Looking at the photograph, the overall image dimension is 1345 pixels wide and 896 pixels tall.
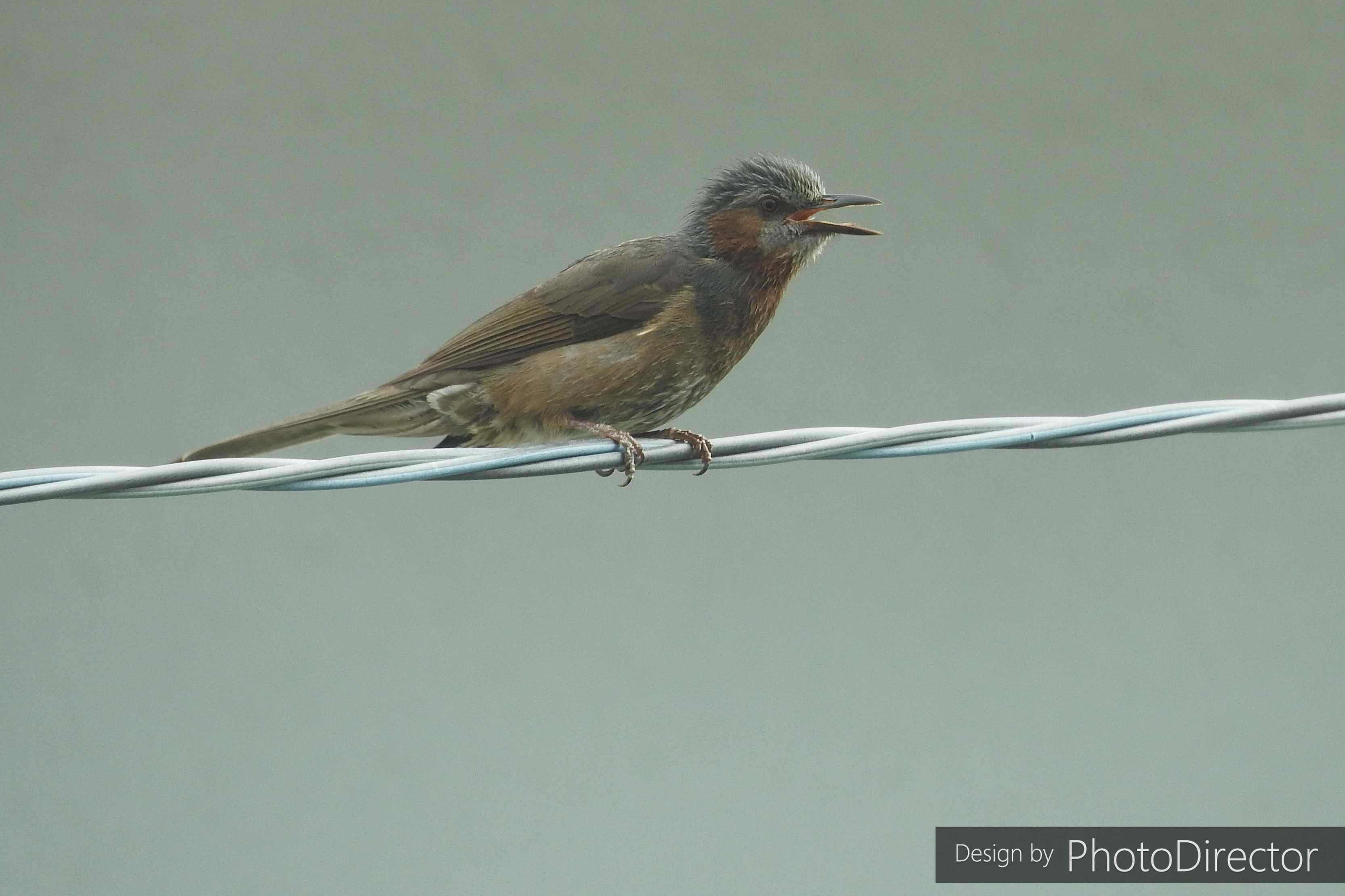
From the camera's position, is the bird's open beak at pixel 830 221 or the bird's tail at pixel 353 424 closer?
the bird's tail at pixel 353 424

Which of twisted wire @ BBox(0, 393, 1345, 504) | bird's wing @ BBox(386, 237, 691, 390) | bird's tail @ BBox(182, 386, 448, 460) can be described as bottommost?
twisted wire @ BBox(0, 393, 1345, 504)

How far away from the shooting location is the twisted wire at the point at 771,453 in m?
1.88

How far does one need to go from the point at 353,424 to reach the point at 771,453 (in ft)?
4.57

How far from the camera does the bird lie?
3166 mm

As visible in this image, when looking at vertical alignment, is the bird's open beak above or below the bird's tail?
above

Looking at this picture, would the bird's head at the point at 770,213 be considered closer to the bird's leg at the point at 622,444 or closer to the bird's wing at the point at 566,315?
the bird's wing at the point at 566,315

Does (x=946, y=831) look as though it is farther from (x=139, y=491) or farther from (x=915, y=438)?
(x=139, y=491)

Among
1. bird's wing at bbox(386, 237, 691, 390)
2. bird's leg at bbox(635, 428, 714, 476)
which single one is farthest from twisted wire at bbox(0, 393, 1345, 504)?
bird's wing at bbox(386, 237, 691, 390)

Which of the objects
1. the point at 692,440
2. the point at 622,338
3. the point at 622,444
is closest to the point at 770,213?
the point at 622,338

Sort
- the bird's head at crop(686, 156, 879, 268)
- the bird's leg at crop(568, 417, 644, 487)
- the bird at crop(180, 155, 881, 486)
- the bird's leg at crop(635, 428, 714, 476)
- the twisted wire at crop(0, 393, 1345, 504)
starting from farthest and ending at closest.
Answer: the bird's head at crop(686, 156, 879, 268) → the bird at crop(180, 155, 881, 486) → the bird's leg at crop(568, 417, 644, 487) → the bird's leg at crop(635, 428, 714, 476) → the twisted wire at crop(0, 393, 1345, 504)

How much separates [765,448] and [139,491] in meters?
0.97

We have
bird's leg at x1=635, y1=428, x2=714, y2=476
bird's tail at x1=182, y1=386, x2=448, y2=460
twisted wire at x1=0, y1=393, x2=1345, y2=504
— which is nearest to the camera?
twisted wire at x1=0, y1=393, x2=1345, y2=504

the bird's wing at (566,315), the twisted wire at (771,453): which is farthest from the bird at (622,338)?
the twisted wire at (771,453)

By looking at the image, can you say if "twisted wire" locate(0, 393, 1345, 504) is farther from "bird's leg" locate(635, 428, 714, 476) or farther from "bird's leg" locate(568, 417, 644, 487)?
"bird's leg" locate(568, 417, 644, 487)
